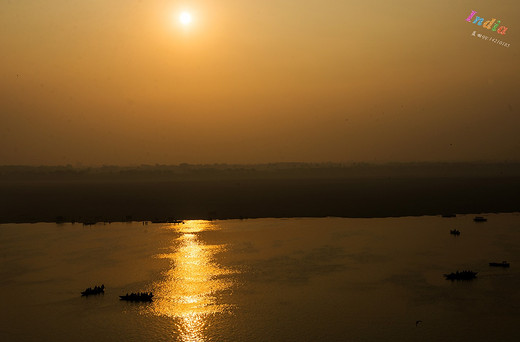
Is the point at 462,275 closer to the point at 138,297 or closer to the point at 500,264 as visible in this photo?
the point at 500,264

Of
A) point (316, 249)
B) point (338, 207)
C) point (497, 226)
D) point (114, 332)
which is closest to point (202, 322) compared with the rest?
point (114, 332)

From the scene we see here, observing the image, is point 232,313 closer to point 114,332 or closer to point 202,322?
point 202,322

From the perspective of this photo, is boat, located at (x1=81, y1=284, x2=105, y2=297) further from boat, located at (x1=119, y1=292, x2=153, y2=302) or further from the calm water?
boat, located at (x1=119, y1=292, x2=153, y2=302)

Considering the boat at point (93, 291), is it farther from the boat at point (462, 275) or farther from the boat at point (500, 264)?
the boat at point (500, 264)

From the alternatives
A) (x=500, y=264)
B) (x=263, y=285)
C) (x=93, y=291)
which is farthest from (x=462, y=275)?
(x=93, y=291)

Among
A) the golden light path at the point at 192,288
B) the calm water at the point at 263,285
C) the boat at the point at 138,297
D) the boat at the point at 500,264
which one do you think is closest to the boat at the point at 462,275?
the calm water at the point at 263,285

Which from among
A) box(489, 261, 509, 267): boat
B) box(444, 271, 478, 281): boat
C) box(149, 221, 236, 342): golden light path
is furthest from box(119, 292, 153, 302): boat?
box(489, 261, 509, 267): boat
